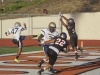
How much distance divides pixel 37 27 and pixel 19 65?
60.5ft

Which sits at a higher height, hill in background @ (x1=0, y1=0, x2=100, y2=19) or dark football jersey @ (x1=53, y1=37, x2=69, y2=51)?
hill in background @ (x1=0, y1=0, x2=100, y2=19)

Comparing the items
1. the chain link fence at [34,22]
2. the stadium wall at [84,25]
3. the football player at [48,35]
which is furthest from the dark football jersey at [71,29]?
the chain link fence at [34,22]

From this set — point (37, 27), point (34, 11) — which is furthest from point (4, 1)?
point (37, 27)

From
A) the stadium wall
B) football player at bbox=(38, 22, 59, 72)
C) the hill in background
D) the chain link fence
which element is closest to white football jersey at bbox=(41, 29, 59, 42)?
football player at bbox=(38, 22, 59, 72)

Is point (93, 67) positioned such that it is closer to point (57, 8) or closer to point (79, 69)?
point (79, 69)

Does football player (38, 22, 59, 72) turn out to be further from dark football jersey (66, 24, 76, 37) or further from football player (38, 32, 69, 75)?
dark football jersey (66, 24, 76, 37)

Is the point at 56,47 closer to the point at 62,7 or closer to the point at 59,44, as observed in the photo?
the point at 59,44

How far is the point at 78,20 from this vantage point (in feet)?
108

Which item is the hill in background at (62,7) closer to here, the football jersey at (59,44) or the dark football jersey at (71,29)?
the dark football jersey at (71,29)

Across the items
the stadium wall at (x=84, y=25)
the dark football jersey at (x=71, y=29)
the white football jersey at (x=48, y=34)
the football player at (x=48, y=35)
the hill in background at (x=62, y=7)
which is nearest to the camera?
the football player at (x=48, y=35)

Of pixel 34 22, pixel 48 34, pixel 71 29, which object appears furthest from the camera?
pixel 34 22

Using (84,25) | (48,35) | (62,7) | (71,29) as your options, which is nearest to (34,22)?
(84,25)

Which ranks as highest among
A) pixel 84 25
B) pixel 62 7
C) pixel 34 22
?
pixel 62 7

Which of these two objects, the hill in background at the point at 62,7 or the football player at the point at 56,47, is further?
the hill in background at the point at 62,7
